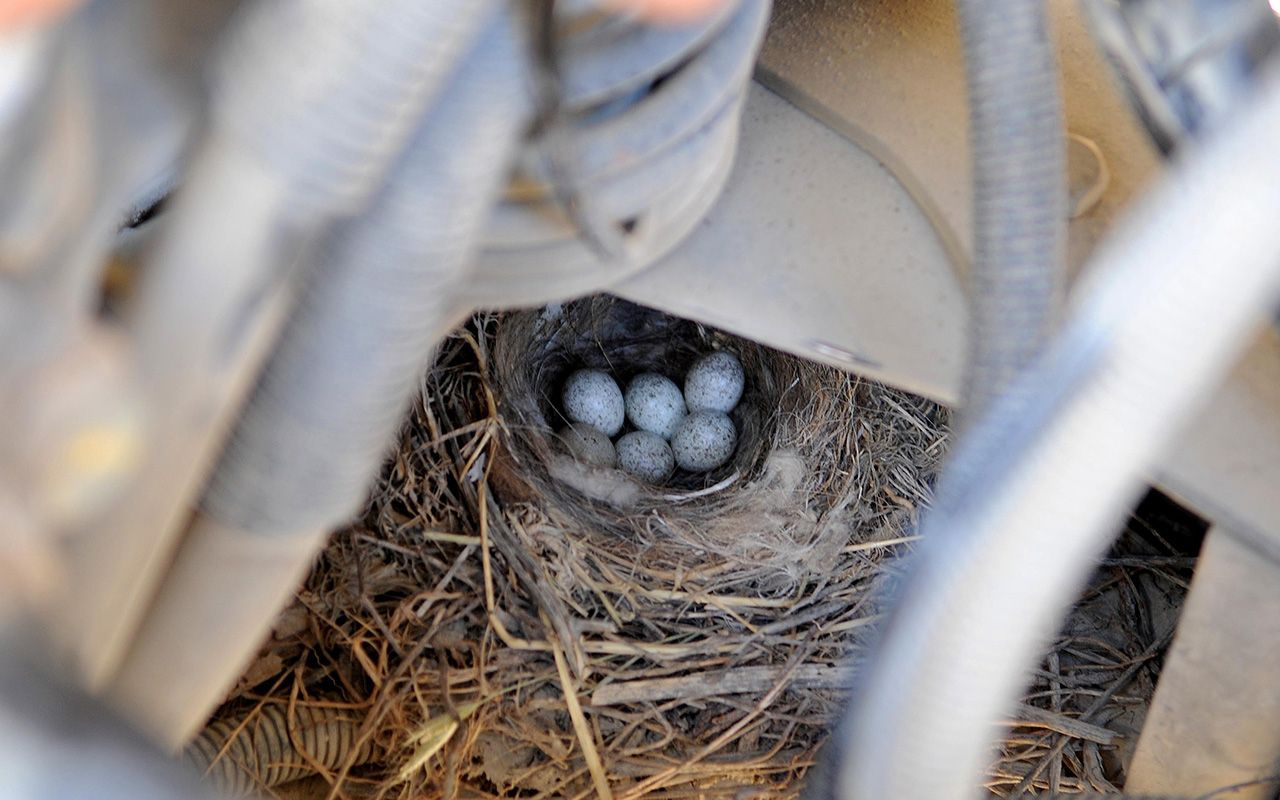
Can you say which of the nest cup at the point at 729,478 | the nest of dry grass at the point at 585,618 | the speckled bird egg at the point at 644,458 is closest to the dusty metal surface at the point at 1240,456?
the nest of dry grass at the point at 585,618

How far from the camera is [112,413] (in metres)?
0.36

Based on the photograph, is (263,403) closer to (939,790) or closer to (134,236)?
(134,236)

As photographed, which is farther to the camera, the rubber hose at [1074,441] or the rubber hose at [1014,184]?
the rubber hose at [1014,184]

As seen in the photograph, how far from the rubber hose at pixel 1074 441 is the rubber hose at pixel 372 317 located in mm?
233

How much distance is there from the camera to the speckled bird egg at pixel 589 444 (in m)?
1.49

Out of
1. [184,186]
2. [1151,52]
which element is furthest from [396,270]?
[1151,52]

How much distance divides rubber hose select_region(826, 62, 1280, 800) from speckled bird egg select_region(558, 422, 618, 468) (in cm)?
105

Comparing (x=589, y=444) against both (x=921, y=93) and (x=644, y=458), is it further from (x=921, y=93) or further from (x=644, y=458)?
(x=921, y=93)

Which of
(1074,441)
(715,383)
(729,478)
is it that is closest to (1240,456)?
(1074,441)

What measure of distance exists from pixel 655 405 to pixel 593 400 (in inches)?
4.1

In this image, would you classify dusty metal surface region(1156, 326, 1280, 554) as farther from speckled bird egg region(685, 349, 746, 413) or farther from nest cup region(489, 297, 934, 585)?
speckled bird egg region(685, 349, 746, 413)

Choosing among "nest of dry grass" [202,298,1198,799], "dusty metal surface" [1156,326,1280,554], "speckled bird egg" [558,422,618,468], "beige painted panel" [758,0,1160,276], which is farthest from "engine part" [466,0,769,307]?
"speckled bird egg" [558,422,618,468]

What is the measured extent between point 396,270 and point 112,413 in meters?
0.12

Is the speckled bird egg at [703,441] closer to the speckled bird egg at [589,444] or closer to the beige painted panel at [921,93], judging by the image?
the speckled bird egg at [589,444]
